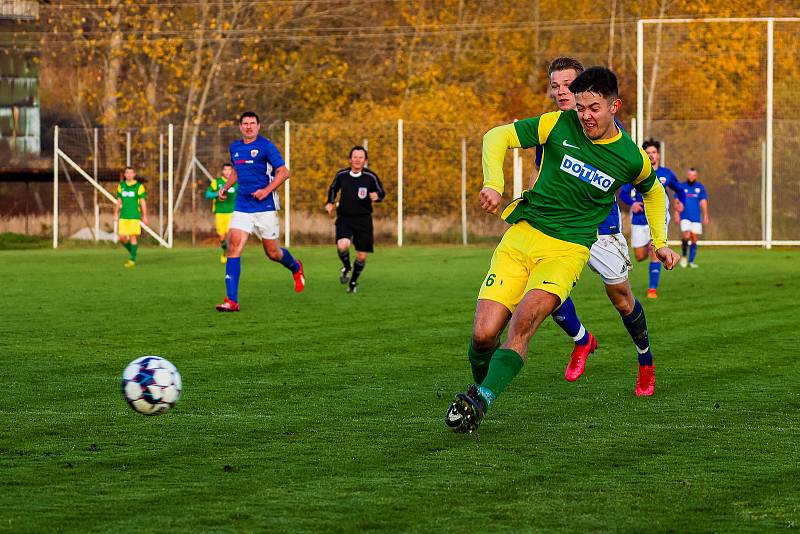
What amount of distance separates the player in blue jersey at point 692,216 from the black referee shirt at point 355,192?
291 inches

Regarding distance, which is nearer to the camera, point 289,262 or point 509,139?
point 509,139

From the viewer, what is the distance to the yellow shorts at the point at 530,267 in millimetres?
7402

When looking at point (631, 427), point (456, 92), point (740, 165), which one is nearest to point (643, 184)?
point (631, 427)

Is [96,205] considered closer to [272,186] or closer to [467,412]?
[272,186]

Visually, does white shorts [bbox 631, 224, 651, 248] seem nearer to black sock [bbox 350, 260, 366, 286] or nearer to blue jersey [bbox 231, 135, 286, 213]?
black sock [bbox 350, 260, 366, 286]

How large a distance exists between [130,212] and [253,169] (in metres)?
11.6

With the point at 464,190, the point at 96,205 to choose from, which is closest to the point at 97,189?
the point at 96,205

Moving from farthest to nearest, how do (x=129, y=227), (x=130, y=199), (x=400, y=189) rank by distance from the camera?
(x=400, y=189)
(x=130, y=199)
(x=129, y=227)

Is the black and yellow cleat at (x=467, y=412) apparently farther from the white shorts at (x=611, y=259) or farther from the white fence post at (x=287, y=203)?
the white fence post at (x=287, y=203)

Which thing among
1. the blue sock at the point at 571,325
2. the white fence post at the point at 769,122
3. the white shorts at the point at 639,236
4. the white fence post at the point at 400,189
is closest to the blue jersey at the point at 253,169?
the white shorts at the point at 639,236

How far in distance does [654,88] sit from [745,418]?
87.5 feet

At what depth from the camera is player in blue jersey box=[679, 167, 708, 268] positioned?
2559cm

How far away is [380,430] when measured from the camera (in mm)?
7391

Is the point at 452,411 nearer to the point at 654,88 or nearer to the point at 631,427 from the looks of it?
the point at 631,427
